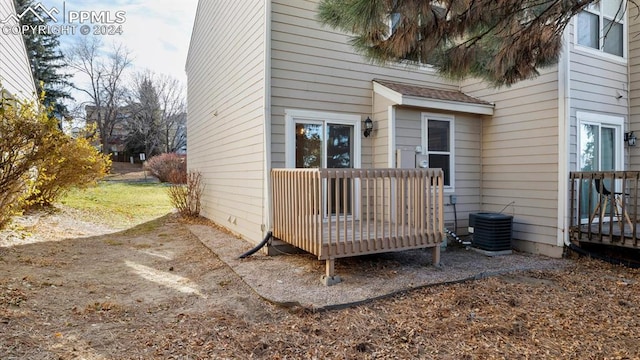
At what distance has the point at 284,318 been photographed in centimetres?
344

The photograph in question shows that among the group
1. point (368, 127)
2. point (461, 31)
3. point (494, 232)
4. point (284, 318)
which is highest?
point (461, 31)

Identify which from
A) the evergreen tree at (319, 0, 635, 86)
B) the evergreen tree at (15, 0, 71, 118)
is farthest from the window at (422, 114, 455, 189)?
the evergreen tree at (15, 0, 71, 118)

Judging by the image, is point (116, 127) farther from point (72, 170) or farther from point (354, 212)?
point (354, 212)

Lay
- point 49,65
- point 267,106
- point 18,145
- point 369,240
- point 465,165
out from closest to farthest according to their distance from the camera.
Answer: point 369,240
point 18,145
point 267,106
point 465,165
point 49,65

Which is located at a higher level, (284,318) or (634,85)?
(634,85)

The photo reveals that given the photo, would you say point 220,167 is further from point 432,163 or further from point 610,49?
point 610,49

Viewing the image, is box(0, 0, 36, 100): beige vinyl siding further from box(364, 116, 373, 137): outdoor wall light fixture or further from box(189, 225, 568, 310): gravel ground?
box(364, 116, 373, 137): outdoor wall light fixture

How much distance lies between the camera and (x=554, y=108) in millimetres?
5875

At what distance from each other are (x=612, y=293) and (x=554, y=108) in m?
3.02

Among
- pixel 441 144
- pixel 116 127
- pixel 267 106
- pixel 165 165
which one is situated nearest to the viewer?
pixel 267 106

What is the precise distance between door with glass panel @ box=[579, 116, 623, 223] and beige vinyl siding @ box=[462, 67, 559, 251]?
1.65 feet

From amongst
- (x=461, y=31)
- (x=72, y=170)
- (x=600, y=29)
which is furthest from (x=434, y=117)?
(x=72, y=170)

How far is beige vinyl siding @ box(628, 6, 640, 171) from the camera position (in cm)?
659

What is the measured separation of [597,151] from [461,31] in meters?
4.08
